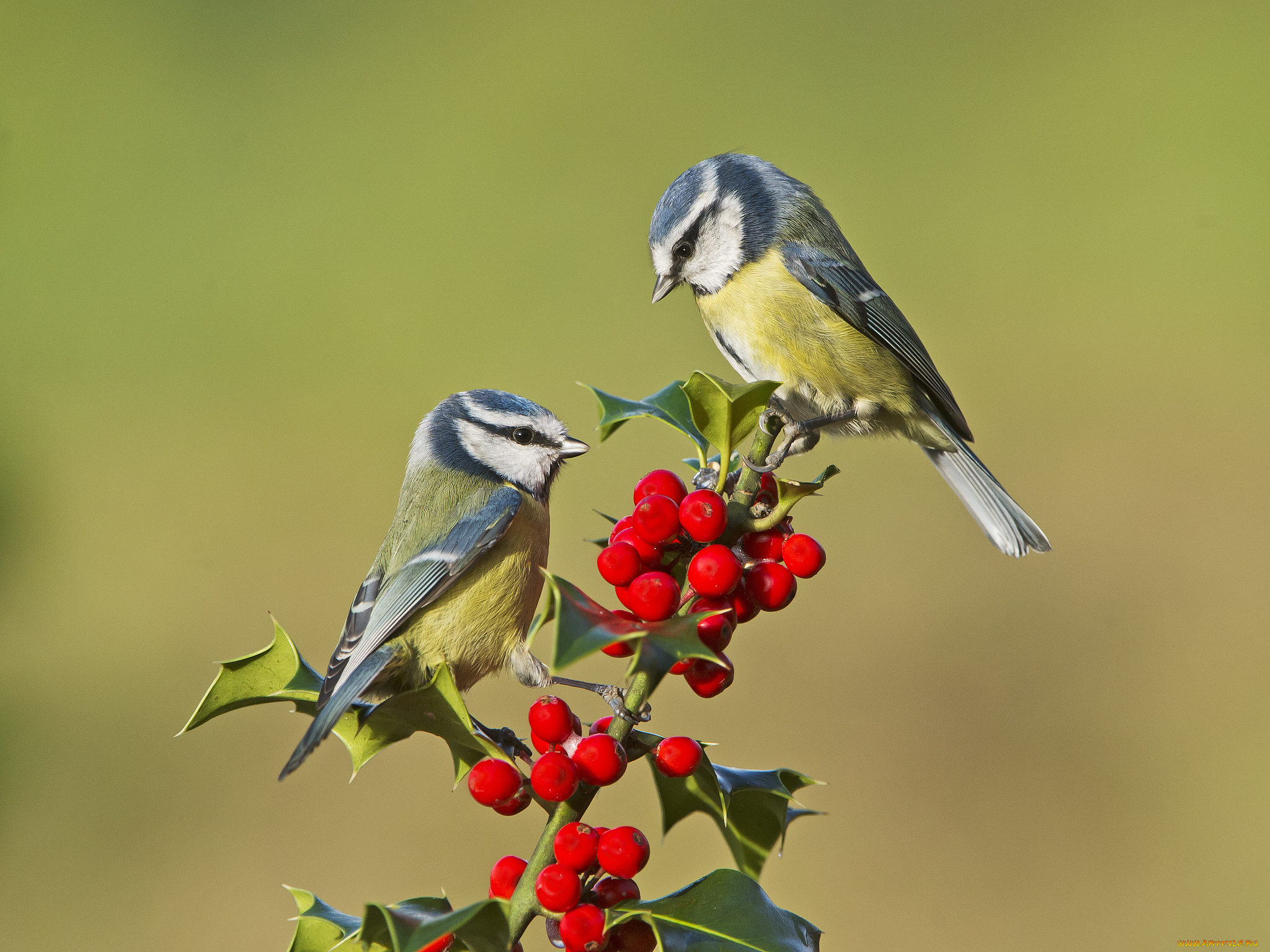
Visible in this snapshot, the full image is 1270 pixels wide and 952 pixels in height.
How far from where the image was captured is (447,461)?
1.80m

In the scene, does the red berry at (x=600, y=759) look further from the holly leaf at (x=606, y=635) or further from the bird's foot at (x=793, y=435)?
the bird's foot at (x=793, y=435)

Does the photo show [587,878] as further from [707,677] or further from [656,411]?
[656,411]

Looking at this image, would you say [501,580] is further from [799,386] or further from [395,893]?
[395,893]

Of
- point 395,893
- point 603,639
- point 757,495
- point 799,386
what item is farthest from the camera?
point 395,893

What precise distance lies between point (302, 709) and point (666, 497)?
48 cm

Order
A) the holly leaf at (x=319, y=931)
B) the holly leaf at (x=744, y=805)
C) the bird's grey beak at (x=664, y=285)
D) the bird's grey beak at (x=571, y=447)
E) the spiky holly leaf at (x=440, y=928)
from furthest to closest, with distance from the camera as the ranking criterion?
1. the bird's grey beak at (x=664, y=285)
2. the bird's grey beak at (x=571, y=447)
3. the holly leaf at (x=744, y=805)
4. the holly leaf at (x=319, y=931)
5. the spiky holly leaf at (x=440, y=928)

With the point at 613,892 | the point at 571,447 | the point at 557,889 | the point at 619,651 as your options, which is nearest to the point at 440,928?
the point at 557,889

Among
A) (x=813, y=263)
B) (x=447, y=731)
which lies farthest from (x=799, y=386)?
(x=447, y=731)

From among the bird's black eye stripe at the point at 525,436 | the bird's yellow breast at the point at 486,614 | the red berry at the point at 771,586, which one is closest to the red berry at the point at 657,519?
the red berry at the point at 771,586

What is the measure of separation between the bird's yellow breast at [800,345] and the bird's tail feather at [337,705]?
3.06 ft

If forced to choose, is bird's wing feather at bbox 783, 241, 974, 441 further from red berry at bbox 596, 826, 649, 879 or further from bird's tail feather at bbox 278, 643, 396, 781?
red berry at bbox 596, 826, 649, 879

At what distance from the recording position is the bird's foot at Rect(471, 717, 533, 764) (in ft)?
3.64

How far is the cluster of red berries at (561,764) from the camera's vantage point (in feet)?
2.97

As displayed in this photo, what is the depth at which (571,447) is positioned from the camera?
1.74 meters
